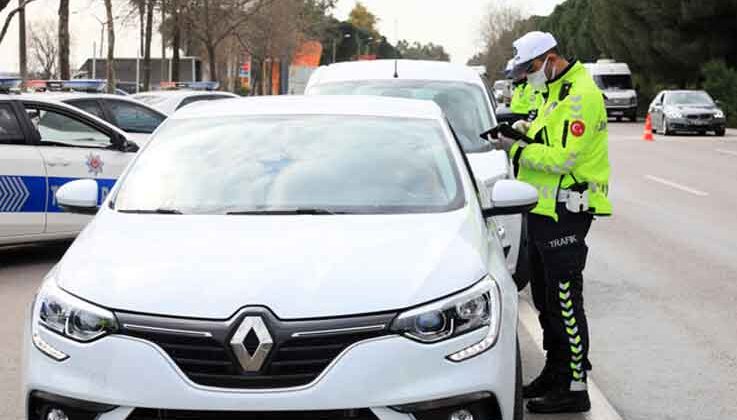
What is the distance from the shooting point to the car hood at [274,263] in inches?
150

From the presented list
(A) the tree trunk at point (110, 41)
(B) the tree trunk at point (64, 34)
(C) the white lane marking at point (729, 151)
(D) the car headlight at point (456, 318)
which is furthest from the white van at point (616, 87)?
(D) the car headlight at point (456, 318)

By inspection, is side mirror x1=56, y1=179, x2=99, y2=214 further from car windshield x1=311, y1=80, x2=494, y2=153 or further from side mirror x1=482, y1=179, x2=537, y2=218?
car windshield x1=311, y1=80, x2=494, y2=153

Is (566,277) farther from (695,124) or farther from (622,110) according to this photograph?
(622,110)

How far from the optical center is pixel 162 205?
479cm

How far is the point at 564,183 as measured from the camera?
5.54m

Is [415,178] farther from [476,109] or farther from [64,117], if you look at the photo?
[64,117]

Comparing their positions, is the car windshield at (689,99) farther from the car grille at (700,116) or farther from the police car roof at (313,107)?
the police car roof at (313,107)

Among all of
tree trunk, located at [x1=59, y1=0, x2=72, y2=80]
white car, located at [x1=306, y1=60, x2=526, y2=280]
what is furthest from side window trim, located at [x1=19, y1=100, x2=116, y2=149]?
tree trunk, located at [x1=59, y1=0, x2=72, y2=80]

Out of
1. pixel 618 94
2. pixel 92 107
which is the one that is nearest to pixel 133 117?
pixel 92 107

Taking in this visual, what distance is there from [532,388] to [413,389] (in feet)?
7.24

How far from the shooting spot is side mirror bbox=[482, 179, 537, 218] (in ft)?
16.7

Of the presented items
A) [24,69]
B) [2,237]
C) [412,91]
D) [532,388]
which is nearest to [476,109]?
[412,91]

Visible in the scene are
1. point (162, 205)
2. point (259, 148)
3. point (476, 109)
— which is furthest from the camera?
point (476, 109)

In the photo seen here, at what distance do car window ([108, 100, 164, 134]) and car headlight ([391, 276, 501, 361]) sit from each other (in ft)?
36.3
